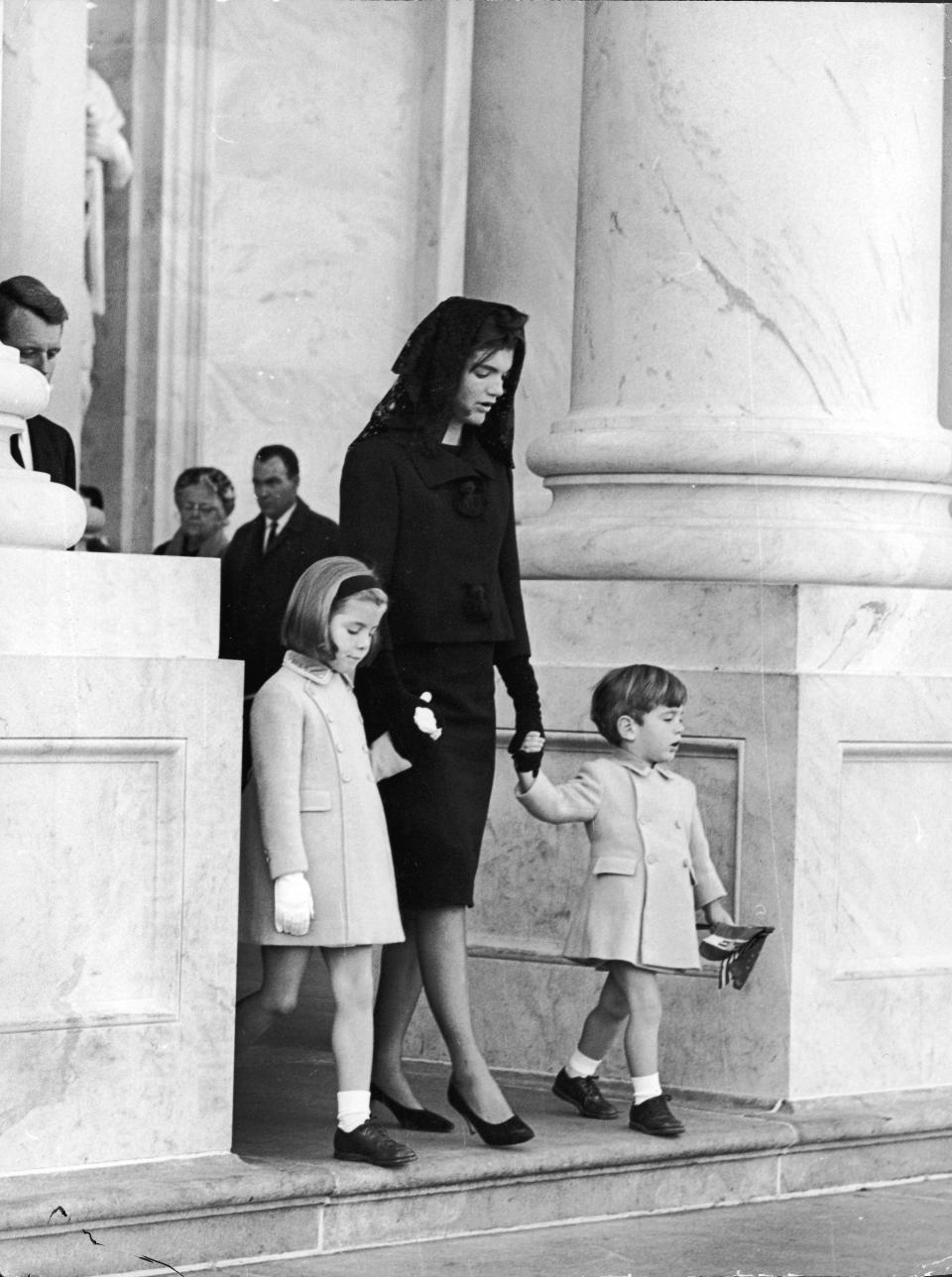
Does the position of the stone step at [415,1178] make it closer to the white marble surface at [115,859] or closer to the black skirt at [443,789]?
the white marble surface at [115,859]

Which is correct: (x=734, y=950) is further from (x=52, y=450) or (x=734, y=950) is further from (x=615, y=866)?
(x=52, y=450)

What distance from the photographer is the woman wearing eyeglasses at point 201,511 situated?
35.1ft

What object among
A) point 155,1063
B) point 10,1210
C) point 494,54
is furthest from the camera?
point 494,54

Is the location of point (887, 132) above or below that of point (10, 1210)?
above

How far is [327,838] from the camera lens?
621 cm

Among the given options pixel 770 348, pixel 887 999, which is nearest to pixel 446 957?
pixel 887 999

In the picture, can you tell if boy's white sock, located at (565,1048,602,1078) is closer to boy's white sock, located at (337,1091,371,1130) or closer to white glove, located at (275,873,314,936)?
boy's white sock, located at (337,1091,371,1130)

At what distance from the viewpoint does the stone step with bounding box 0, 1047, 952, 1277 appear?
5691 mm

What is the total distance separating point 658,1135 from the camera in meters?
6.86

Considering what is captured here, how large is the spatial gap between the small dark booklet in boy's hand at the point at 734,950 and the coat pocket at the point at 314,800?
125 centimetres

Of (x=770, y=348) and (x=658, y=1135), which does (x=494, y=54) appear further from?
(x=658, y=1135)

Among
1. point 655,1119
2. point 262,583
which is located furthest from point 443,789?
point 262,583

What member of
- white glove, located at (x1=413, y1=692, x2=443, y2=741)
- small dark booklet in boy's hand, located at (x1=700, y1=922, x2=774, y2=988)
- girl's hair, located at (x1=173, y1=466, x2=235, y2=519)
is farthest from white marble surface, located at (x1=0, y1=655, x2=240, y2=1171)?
girl's hair, located at (x1=173, y1=466, x2=235, y2=519)

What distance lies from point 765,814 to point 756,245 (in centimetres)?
162
